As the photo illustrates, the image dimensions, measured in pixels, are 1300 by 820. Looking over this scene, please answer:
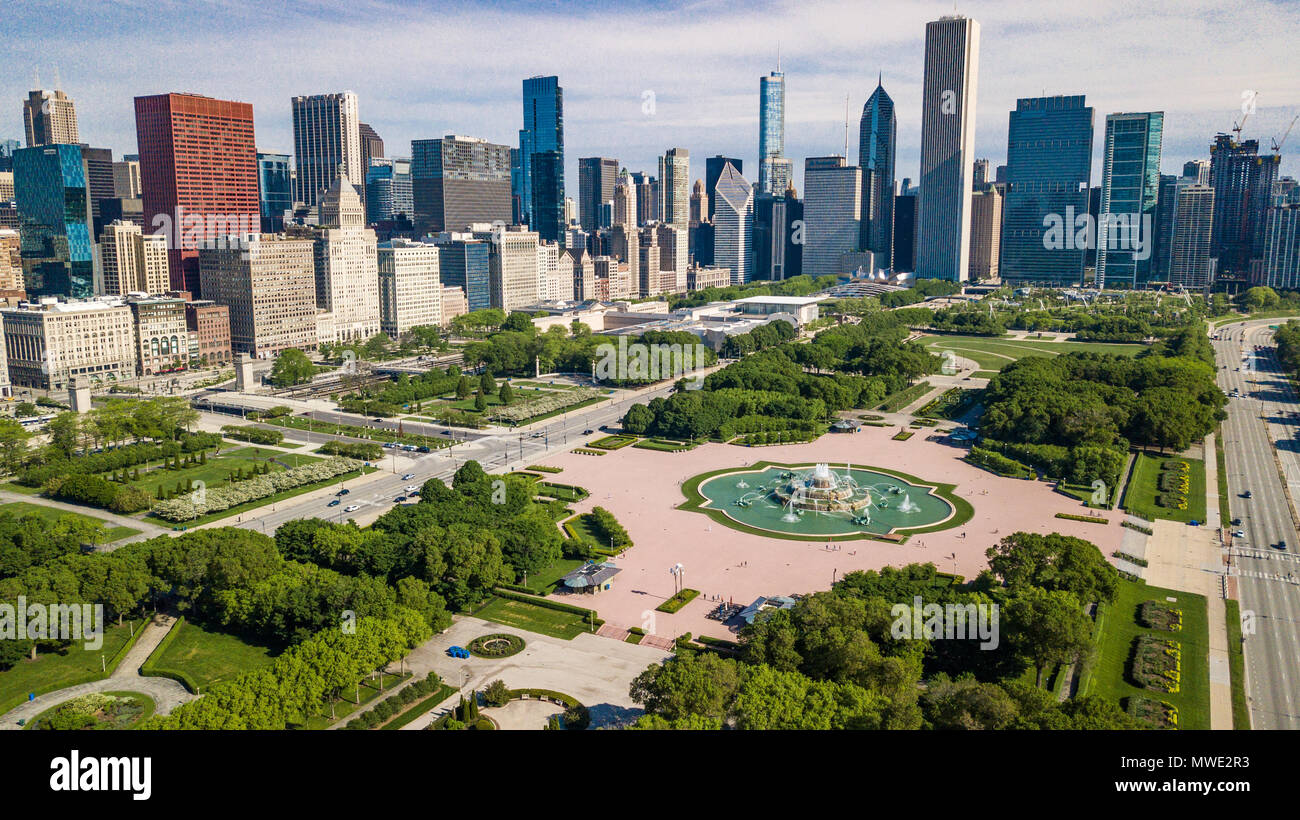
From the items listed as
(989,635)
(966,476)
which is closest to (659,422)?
(966,476)

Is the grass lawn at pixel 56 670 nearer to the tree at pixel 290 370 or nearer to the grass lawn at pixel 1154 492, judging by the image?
the grass lawn at pixel 1154 492

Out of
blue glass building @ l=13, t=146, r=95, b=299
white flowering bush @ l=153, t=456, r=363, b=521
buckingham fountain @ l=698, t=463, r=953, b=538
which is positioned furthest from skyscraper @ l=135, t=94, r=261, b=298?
buckingham fountain @ l=698, t=463, r=953, b=538

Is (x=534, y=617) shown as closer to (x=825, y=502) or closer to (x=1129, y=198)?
(x=825, y=502)

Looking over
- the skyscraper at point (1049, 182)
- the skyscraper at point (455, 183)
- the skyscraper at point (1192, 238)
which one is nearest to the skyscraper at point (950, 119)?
the skyscraper at point (1049, 182)

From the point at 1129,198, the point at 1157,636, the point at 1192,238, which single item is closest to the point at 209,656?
the point at 1157,636
